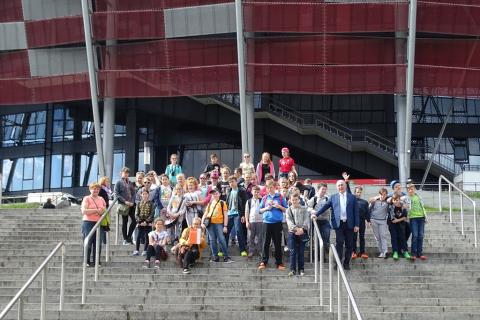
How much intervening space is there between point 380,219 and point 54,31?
2130cm

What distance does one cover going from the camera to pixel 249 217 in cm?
1461

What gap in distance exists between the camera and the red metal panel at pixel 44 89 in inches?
1289

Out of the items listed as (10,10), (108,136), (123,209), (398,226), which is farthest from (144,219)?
(10,10)

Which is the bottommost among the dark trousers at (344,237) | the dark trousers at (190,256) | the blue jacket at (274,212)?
the dark trousers at (190,256)

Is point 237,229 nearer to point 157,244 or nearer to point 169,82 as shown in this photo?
point 157,244

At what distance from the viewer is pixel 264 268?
1375cm

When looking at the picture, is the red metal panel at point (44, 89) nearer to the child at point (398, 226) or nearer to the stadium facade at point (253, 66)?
the stadium facade at point (253, 66)

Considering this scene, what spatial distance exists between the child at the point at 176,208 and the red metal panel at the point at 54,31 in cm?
1847

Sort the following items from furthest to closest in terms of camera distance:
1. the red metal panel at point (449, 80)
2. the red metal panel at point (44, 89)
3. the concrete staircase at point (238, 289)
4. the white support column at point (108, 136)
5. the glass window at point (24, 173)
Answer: the glass window at point (24, 173)
the red metal panel at point (44, 89)
the white support column at point (108, 136)
the red metal panel at point (449, 80)
the concrete staircase at point (238, 289)


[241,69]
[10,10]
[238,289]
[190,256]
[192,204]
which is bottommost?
[238,289]

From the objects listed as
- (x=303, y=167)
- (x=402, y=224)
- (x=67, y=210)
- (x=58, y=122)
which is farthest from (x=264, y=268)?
(x=58, y=122)

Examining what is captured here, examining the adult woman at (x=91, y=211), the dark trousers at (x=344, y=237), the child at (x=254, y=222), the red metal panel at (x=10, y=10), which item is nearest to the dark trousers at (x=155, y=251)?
the adult woman at (x=91, y=211)

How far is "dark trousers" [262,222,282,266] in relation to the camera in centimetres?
1382

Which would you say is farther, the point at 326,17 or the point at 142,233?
the point at 326,17
